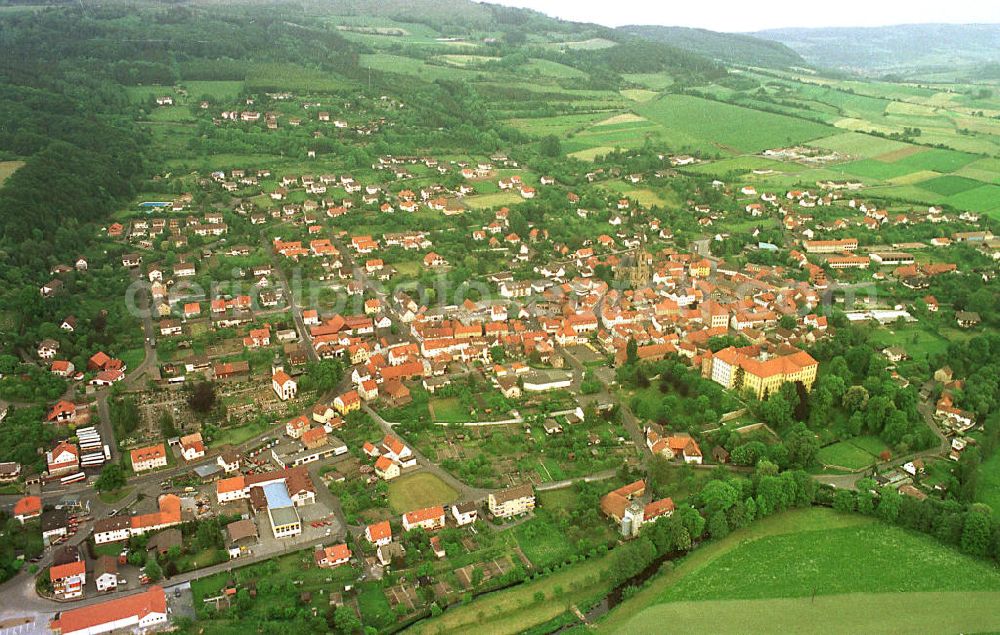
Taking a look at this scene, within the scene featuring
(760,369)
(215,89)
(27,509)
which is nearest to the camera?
(27,509)

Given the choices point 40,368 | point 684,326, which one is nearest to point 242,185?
point 40,368

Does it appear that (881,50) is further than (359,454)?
Yes

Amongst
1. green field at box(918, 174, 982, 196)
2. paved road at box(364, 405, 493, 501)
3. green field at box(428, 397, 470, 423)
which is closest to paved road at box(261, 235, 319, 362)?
green field at box(428, 397, 470, 423)

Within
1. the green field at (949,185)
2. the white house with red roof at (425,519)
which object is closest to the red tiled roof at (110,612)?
the white house with red roof at (425,519)

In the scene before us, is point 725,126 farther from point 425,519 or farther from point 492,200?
point 425,519

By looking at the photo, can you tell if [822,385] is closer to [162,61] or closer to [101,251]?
[101,251]

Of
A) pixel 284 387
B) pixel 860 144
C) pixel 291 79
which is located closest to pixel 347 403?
pixel 284 387
